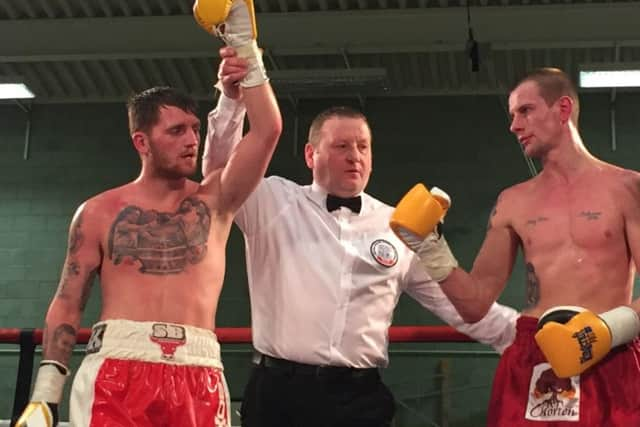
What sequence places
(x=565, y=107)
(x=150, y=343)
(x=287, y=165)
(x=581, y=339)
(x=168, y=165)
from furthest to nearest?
(x=287, y=165), (x=565, y=107), (x=168, y=165), (x=150, y=343), (x=581, y=339)

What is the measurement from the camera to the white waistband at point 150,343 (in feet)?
7.43

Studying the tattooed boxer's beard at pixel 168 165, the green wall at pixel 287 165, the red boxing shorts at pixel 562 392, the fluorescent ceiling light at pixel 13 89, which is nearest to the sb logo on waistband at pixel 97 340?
the tattooed boxer's beard at pixel 168 165

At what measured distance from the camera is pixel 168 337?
7.50 ft

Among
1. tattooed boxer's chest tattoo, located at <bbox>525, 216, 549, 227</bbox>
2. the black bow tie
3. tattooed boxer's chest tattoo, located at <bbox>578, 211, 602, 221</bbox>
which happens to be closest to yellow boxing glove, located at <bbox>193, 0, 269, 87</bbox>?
the black bow tie

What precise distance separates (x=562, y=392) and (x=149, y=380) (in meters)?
1.16

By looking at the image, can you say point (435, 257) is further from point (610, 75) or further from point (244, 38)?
point (610, 75)

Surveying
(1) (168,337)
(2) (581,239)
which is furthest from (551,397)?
(1) (168,337)

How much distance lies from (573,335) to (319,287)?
87 cm

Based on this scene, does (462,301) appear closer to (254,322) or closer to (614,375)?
(614,375)

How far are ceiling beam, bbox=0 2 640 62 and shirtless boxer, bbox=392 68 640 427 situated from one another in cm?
452

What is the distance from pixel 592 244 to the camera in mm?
2455

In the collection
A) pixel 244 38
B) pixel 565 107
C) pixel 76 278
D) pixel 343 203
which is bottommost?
pixel 76 278

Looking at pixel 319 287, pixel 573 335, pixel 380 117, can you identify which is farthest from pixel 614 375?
pixel 380 117

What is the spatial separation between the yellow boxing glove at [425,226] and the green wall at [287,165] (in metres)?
5.02
